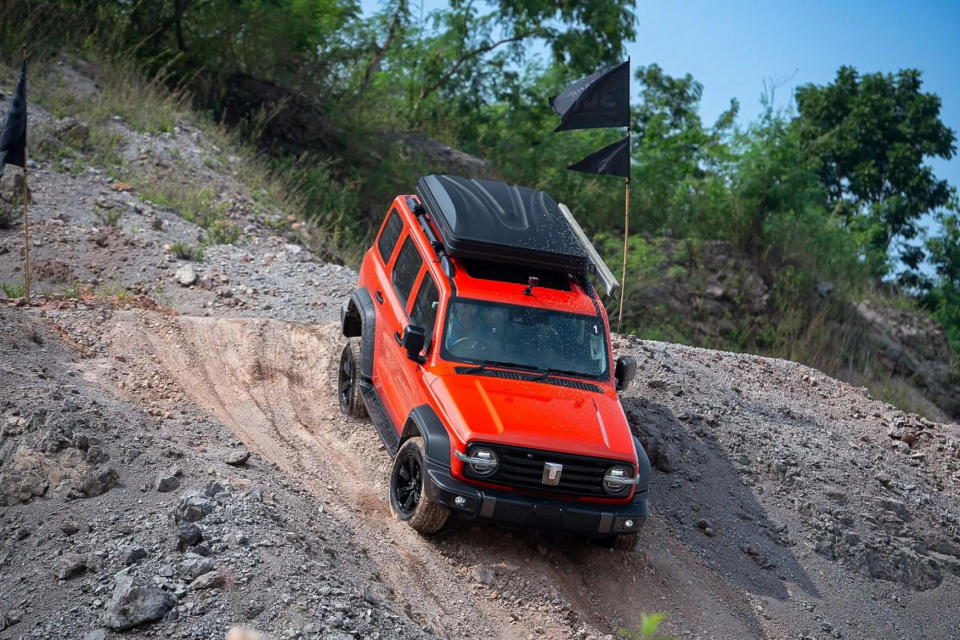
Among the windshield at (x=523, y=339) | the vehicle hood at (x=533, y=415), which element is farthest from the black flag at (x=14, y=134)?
the vehicle hood at (x=533, y=415)

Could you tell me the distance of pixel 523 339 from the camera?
837cm

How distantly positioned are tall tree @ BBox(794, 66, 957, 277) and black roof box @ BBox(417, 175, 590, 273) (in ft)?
73.3

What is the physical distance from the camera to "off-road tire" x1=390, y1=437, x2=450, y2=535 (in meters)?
7.56

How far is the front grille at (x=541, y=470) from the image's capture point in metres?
7.37

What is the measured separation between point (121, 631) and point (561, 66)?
1941 centimetres

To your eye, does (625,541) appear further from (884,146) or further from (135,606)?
(884,146)

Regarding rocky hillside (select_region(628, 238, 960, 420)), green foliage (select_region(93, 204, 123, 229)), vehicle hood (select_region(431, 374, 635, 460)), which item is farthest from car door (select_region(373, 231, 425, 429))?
rocky hillside (select_region(628, 238, 960, 420))

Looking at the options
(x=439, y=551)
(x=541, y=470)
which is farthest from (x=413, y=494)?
(x=541, y=470)

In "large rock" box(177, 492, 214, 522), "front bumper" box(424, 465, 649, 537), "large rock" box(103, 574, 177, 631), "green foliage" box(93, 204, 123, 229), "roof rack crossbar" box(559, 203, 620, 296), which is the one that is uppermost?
"roof rack crossbar" box(559, 203, 620, 296)

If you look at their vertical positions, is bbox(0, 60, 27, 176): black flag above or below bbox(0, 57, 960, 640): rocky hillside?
above

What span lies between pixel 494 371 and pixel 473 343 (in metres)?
0.31

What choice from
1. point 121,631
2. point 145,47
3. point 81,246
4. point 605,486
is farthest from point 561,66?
point 121,631

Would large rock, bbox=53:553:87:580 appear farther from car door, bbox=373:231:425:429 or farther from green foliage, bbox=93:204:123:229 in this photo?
green foliage, bbox=93:204:123:229

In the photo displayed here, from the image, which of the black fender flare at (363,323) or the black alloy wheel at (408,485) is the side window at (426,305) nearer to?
the black fender flare at (363,323)
